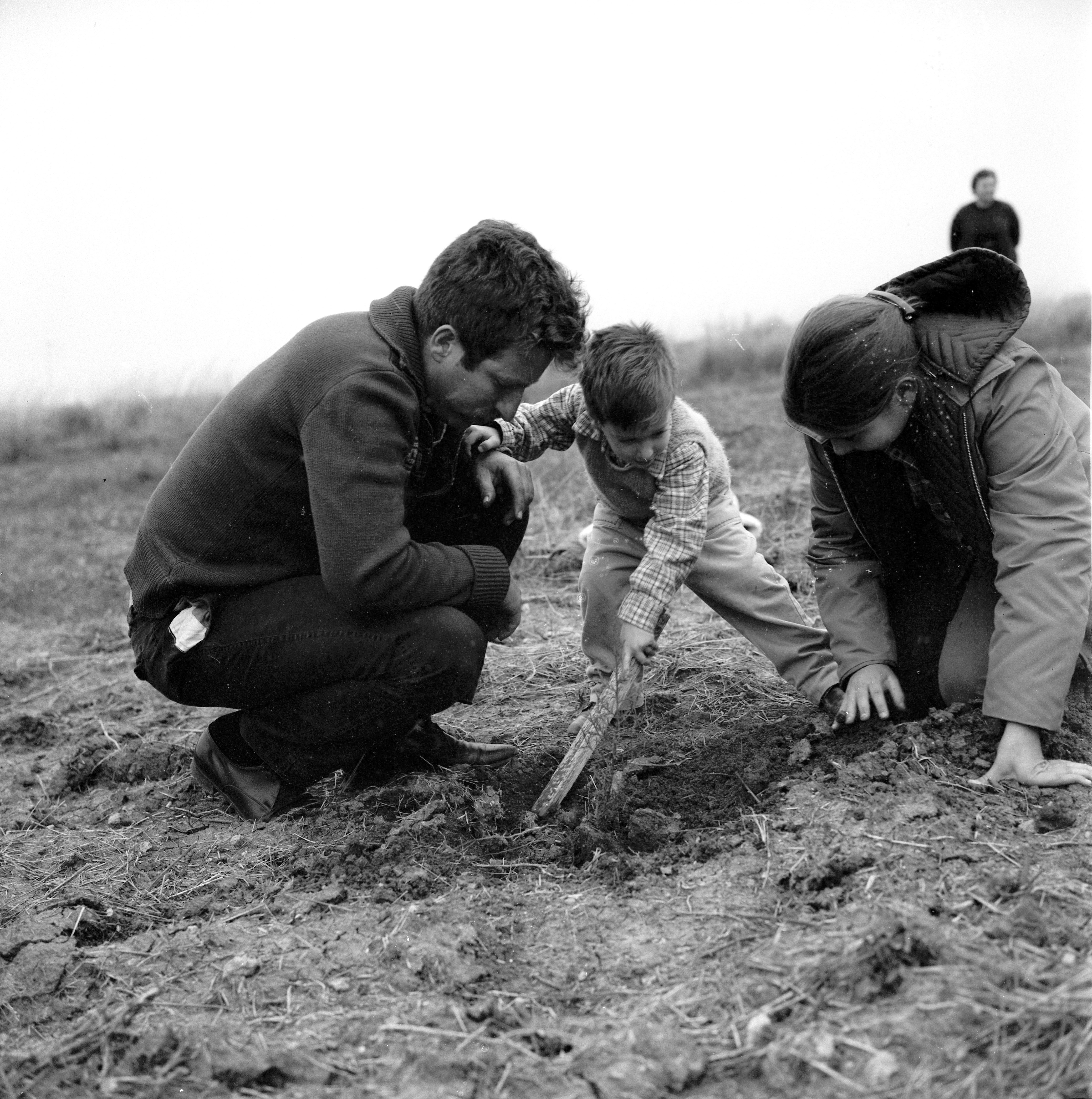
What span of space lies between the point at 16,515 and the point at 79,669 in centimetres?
436

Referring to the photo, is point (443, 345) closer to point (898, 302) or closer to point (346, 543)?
point (346, 543)

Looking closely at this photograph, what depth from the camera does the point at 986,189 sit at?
Result: 799cm

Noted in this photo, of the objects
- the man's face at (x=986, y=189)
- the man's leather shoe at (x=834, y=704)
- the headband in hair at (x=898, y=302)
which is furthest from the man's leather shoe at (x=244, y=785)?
the man's face at (x=986, y=189)

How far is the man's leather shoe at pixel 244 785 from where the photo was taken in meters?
2.97

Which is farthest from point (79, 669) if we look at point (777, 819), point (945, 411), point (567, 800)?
point (945, 411)

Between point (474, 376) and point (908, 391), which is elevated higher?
point (474, 376)

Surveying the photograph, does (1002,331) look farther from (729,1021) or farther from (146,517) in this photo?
(146,517)

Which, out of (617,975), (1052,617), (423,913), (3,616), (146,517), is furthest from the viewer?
(3,616)

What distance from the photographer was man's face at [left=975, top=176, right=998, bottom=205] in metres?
7.93

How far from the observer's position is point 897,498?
2.91m

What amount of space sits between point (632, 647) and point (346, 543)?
895mm

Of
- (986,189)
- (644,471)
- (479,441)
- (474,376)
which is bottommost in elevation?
(644,471)

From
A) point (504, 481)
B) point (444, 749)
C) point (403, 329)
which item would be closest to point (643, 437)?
point (504, 481)

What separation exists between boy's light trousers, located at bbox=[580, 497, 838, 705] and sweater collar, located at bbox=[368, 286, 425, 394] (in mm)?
999
